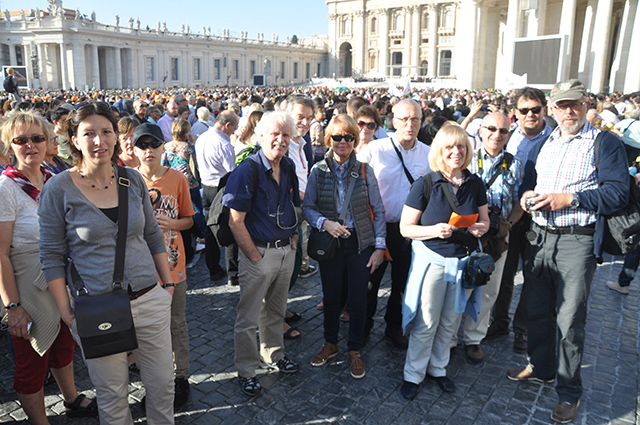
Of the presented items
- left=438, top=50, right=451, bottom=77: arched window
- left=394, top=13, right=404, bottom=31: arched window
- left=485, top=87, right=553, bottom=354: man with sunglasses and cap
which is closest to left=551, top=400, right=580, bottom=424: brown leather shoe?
left=485, top=87, right=553, bottom=354: man with sunglasses and cap

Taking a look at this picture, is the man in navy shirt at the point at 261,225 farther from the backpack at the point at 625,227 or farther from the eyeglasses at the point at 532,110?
the eyeglasses at the point at 532,110

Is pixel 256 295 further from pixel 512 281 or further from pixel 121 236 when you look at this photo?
pixel 512 281

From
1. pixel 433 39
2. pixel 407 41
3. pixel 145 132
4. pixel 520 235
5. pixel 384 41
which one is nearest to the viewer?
pixel 145 132

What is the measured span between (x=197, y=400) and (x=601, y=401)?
9.55ft

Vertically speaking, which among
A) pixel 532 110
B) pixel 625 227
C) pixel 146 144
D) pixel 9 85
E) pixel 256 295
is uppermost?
pixel 9 85

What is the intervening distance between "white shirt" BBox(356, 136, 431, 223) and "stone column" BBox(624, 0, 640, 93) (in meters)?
22.9

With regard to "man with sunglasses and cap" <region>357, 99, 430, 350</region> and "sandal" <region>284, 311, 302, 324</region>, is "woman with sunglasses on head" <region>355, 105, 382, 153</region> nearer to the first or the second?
"man with sunglasses and cap" <region>357, 99, 430, 350</region>

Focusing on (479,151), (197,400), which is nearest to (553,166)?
(479,151)

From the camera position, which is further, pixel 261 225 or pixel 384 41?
pixel 384 41

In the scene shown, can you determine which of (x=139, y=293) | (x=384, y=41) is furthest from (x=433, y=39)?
(x=139, y=293)

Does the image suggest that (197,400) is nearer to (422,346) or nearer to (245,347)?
(245,347)

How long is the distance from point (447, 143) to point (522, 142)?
4.81 ft

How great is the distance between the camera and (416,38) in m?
64.9

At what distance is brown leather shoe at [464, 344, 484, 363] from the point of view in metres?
3.73
